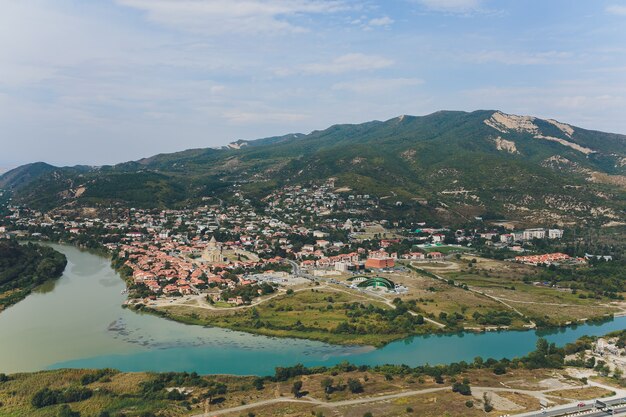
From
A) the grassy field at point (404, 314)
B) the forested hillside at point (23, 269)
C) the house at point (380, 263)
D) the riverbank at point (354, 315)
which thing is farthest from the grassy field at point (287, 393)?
the house at point (380, 263)

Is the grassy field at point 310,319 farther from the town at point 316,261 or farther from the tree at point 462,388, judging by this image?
the tree at point 462,388

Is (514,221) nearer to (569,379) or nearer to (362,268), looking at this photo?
(362,268)

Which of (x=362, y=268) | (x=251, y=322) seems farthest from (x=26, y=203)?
(x=251, y=322)

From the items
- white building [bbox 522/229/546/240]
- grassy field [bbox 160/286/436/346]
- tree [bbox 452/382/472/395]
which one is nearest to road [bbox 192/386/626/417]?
tree [bbox 452/382/472/395]

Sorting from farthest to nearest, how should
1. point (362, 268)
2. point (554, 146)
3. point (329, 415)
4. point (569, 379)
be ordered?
point (554, 146) < point (362, 268) < point (569, 379) < point (329, 415)

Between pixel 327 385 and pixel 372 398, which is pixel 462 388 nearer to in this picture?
pixel 372 398
